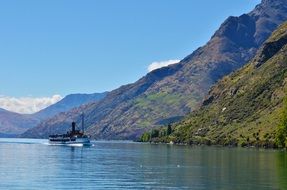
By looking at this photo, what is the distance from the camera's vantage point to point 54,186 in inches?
4183

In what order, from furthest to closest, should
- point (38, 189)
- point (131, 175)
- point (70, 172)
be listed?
point (70, 172)
point (131, 175)
point (38, 189)

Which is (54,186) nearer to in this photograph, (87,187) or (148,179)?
(87,187)

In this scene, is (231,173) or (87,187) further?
(231,173)

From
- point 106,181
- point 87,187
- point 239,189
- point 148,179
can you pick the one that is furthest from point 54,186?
point 239,189

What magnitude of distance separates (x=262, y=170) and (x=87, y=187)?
5575 cm

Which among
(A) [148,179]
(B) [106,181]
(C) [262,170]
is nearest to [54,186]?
(B) [106,181]

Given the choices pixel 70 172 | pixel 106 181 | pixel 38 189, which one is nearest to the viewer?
pixel 38 189

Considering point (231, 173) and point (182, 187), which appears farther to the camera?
point (231, 173)

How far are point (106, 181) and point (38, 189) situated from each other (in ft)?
68.6

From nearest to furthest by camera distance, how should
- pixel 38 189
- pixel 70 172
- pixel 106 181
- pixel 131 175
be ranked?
pixel 38 189, pixel 106 181, pixel 131 175, pixel 70 172

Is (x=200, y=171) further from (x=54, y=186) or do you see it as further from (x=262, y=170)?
(x=54, y=186)

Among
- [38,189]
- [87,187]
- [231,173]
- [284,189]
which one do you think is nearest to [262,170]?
[231,173]

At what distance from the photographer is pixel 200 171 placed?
14238 cm

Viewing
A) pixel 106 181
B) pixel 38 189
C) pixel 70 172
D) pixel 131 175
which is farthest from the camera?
pixel 70 172
